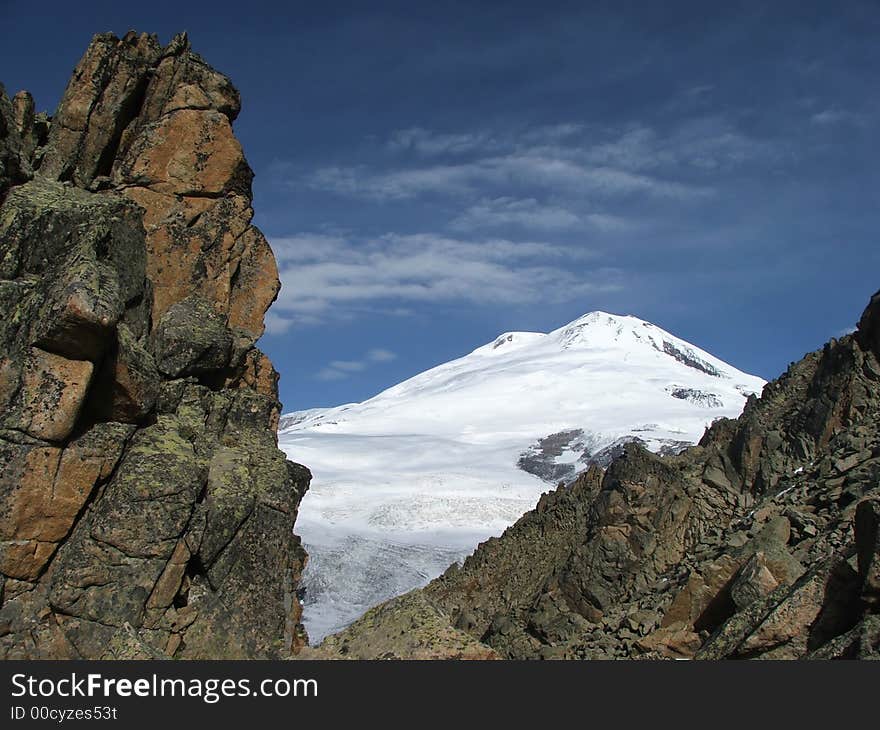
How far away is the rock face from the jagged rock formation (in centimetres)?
764

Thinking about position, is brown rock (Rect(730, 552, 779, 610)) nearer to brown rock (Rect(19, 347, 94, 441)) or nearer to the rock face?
the rock face

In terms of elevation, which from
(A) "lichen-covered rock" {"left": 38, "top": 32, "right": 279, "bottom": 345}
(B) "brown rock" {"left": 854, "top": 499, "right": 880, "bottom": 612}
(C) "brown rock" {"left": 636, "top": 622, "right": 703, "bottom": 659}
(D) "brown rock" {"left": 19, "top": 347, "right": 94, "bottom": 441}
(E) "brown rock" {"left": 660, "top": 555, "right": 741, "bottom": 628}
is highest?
(A) "lichen-covered rock" {"left": 38, "top": 32, "right": 279, "bottom": 345}

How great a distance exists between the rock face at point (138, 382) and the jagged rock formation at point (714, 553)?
7.64 meters

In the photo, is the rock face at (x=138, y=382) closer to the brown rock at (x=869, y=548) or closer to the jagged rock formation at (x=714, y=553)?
the jagged rock formation at (x=714, y=553)

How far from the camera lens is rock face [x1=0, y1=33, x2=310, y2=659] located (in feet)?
59.9

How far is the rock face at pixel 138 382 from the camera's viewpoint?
59.9 ft

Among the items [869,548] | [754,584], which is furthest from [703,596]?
[869,548]

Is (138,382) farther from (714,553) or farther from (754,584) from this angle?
(714,553)

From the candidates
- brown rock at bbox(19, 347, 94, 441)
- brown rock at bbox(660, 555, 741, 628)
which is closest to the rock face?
brown rock at bbox(19, 347, 94, 441)

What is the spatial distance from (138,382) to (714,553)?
Answer: 19058 millimetres

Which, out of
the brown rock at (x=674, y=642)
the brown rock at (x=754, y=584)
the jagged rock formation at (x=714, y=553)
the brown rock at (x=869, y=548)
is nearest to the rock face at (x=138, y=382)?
the jagged rock formation at (x=714, y=553)

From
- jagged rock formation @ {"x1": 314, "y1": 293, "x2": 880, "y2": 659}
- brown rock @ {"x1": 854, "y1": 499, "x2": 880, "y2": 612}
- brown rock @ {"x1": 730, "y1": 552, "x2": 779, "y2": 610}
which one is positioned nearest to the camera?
brown rock @ {"x1": 854, "y1": 499, "x2": 880, "y2": 612}

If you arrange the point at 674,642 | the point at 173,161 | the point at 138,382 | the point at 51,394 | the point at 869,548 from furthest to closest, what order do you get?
1. the point at 173,161
2. the point at 674,642
3. the point at 138,382
4. the point at 51,394
5. the point at 869,548

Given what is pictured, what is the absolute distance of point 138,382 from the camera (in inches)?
802
